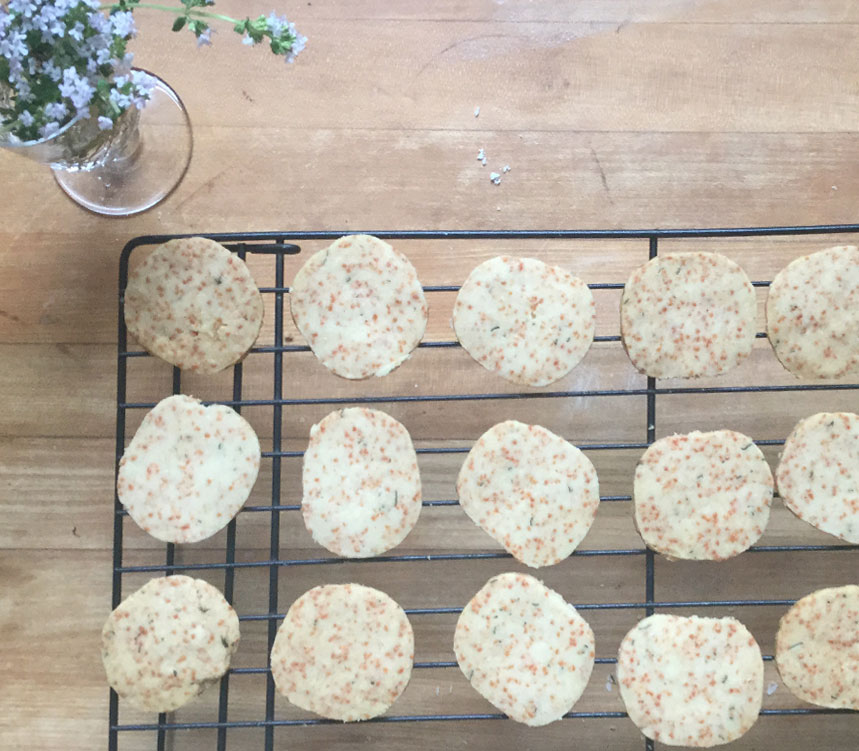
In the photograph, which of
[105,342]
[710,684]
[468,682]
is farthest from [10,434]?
[710,684]

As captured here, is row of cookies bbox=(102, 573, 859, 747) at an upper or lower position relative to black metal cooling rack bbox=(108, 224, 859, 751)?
lower

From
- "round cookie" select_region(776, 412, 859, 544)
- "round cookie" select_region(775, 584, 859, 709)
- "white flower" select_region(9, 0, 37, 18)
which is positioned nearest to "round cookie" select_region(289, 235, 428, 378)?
"white flower" select_region(9, 0, 37, 18)

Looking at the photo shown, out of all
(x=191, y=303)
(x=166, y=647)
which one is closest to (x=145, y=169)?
(x=191, y=303)

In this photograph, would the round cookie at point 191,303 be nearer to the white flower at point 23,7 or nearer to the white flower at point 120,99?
the white flower at point 120,99

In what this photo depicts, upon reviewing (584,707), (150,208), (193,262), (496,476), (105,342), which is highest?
(150,208)

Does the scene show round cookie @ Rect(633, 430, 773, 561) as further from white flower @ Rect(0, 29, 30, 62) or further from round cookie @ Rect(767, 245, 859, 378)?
white flower @ Rect(0, 29, 30, 62)

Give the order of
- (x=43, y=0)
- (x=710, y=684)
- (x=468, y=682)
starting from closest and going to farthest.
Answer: (x=43, y=0) → (x=710, y=684) → (x=468, y=682)

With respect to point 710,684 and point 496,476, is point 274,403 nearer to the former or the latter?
point 496,476
